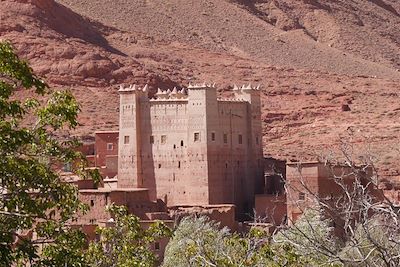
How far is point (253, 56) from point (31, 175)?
97020 millimetres

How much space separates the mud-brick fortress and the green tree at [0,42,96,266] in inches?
1283

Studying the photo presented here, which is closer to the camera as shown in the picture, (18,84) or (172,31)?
(18,84)

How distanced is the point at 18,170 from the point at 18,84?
1.61 m

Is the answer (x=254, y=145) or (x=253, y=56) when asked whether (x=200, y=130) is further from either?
(x=253, y=56)

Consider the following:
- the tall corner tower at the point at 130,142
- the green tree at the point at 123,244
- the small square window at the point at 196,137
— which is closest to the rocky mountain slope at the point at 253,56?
the small square window at the point at 196,137

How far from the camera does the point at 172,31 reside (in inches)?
4589

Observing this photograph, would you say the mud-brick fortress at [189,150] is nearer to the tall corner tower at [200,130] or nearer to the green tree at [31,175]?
the tall corner tower at [200,130]

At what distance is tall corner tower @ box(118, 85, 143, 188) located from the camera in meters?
53.9

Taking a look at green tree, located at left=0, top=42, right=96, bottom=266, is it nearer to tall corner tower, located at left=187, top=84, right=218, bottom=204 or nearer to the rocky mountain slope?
the rocky mountain slope

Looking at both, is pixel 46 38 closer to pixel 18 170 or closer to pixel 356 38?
pixel 356 38

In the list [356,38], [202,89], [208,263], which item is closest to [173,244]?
[202,89]

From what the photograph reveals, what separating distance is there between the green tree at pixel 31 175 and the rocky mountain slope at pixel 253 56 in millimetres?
31531

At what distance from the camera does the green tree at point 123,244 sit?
21.2 meters

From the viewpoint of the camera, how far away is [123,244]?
854 inches
